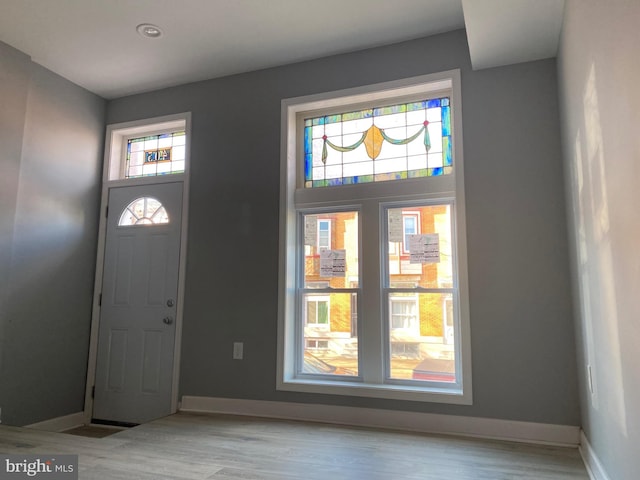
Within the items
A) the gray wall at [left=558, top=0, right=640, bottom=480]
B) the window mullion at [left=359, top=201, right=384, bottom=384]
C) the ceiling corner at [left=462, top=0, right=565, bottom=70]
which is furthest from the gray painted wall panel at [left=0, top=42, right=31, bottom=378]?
the gray wall at [left=558, top=0, right=640, bottom=480]

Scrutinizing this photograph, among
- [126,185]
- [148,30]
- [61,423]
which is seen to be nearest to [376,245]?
[148,30]

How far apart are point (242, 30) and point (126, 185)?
1881mm

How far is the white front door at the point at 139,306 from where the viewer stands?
3.84 meters

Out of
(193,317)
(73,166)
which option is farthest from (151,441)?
(73,166)

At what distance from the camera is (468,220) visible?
3.08 metres

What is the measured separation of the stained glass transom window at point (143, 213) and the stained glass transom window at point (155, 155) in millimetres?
299

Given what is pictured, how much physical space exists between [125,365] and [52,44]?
2.70 m

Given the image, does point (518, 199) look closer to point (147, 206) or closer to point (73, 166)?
point (147, 206)

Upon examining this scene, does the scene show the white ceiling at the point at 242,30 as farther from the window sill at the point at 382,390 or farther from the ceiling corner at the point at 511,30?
the window sill at the point at 382,390

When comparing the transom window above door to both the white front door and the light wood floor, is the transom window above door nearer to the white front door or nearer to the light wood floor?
the white front door

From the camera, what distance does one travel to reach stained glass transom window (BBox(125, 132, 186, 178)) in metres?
4.20

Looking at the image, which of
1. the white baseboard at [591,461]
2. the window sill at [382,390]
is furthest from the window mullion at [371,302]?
the white baseboard at [591,461]

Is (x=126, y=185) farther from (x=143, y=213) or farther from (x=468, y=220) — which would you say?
(x=468, y=220)

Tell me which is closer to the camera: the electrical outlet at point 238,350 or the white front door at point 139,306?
the electrical outlet at point 238,350
